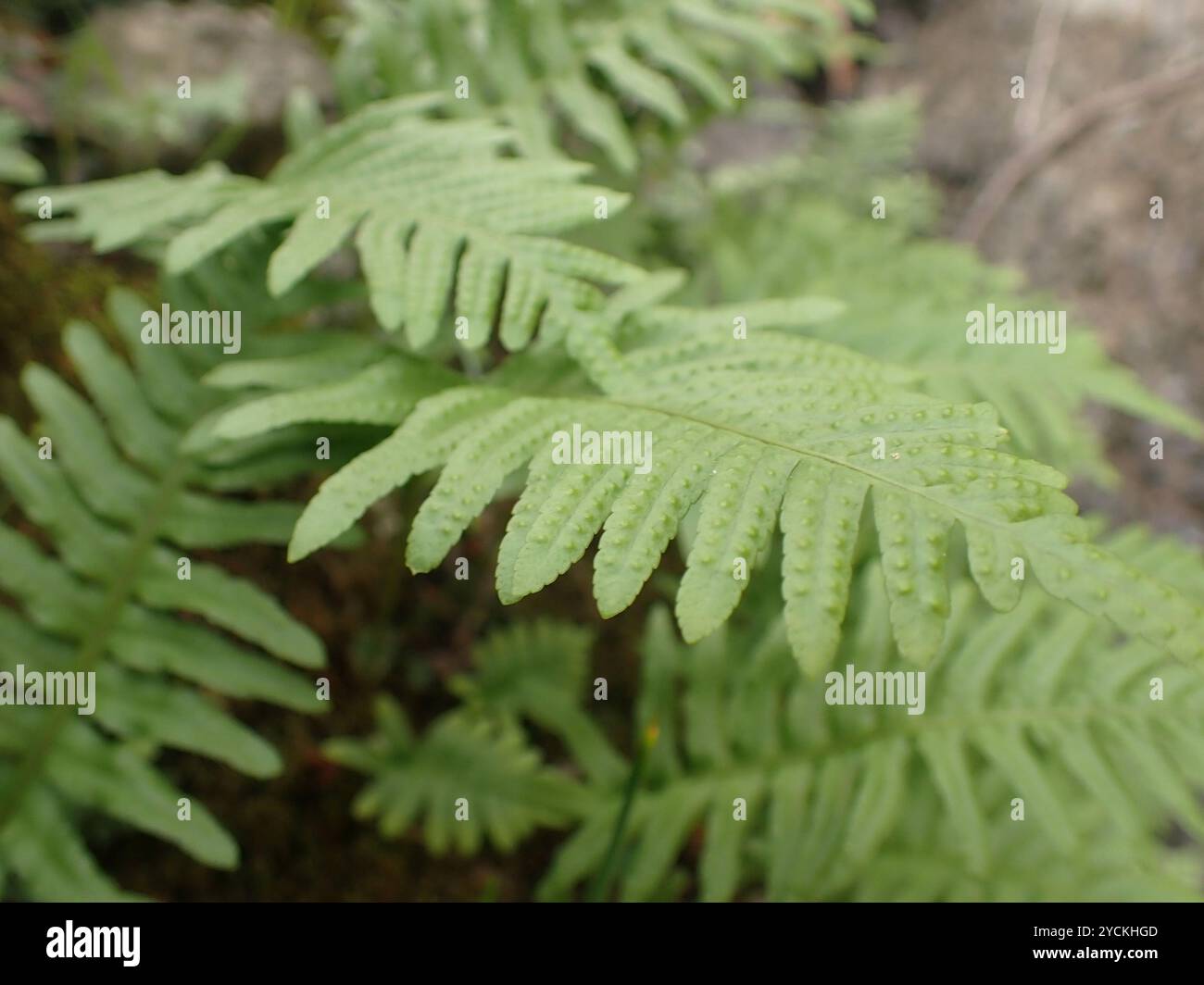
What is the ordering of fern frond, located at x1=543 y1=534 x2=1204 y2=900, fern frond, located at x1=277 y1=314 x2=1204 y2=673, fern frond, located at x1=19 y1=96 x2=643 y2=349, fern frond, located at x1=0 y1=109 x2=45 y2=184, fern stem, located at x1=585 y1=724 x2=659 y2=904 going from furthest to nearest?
fern frond, located at x1=0 y1=109 x2=45 y2=184
fern frond, located at x1=543 y1=534 x2=1204 y2=900
fern stem, located at x1=585 y1=724 x2=659 y2=904
fern frond, located at x1=19 y1=96 x2=643 y2=349
fern frond, located at x1=277 y1=314 x2=1204 y2=673

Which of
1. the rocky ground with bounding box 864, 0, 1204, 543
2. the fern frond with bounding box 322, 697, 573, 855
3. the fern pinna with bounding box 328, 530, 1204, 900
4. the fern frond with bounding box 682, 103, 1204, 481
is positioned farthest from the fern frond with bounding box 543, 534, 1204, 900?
the rocky ground with bounding box 864, 0, 1204, 543

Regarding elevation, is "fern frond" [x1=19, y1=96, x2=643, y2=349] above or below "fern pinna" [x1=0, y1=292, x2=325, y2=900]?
above

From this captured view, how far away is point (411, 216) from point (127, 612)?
89cm

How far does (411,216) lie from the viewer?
5.21 ft

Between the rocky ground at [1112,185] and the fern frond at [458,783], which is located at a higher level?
the rocky ground at [1112,185]

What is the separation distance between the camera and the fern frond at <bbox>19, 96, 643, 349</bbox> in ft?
4.80

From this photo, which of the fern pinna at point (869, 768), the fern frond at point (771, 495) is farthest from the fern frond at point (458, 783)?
the fern frond at point (771, 495)

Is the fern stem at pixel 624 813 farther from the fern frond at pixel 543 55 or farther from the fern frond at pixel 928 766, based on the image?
the fern frond at pixel 543 55

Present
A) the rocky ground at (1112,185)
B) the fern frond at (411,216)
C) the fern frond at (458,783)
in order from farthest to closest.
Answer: the rocky ground at (1112,185) → the fern frond at (458,783) → the fern frond at (411,216)

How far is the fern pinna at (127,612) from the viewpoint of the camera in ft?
5.33
